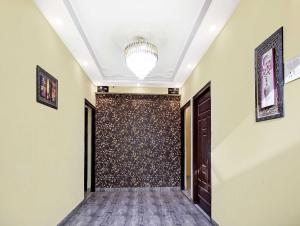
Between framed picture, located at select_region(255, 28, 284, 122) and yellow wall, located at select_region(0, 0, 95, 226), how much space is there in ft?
6.70

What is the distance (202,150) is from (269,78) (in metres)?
2.60

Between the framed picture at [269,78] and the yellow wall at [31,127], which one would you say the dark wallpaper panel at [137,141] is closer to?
the yellow wall at [31,127]

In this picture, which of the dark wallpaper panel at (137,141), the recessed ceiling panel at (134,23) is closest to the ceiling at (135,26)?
the recessed ceiling panel at (134,23)

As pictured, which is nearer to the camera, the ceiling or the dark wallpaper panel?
the ceiling

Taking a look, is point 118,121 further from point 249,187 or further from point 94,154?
point 249,187

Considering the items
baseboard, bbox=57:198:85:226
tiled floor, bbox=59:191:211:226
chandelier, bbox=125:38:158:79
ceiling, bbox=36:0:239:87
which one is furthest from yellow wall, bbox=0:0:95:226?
chandelier, bbox=125:38:158:79

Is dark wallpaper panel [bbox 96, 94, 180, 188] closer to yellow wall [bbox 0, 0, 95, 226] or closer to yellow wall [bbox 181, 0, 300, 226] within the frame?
yellow wall [bbox 0, 0, 95, 226]

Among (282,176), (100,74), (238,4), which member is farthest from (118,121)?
(282,176)

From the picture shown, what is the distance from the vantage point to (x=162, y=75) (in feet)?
18.5

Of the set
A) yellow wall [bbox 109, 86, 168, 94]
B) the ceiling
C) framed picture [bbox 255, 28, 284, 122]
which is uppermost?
the ceiling

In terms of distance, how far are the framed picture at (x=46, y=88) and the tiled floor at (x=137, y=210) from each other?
1817 mm

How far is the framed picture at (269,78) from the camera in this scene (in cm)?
184

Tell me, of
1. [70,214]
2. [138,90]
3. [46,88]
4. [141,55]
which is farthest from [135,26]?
[138,90]

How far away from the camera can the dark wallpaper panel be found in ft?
20.3
